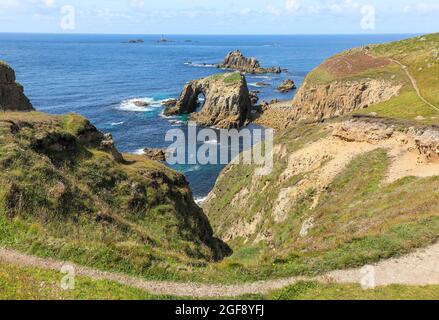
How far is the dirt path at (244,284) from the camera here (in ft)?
66.8

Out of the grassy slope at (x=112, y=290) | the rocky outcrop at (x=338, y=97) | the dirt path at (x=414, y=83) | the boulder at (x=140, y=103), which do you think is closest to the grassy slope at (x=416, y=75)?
the dirt path at (x=414, y=83)

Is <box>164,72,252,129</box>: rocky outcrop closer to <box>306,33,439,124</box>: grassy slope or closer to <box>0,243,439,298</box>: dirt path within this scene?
<box>306,33,439,124</box>: grassy slope

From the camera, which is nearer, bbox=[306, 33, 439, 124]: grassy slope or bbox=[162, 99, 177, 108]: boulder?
bbox=[306, 33, 439, 124]: grassy slope

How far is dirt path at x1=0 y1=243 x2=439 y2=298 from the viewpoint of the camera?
20.4 m

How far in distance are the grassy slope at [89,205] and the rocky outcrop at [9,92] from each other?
14029 mm

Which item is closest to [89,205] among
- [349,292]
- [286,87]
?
[349,292]

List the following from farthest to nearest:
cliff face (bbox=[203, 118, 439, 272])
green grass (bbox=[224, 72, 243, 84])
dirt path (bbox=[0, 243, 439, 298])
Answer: green grass (bbox=[224, 72, 243, 84]), cliff face (bbox=[203, 118, 439, 272]), dirt path (bbox=[0, 243, 439, 298])

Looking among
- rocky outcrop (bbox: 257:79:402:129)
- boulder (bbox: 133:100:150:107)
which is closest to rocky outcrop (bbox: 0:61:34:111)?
rocky outcrop (bbox: 257:79:402:129)

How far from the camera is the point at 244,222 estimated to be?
52625mm

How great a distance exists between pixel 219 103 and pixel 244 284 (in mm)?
107455

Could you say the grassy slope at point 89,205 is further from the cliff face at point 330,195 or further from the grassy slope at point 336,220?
the cliff face at point 330,195

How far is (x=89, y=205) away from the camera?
30188mm

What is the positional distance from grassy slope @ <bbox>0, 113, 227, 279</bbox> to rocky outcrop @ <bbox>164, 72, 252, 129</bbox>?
7787 centimetres
